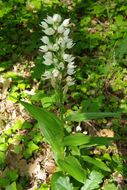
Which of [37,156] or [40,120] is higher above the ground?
[40,120]

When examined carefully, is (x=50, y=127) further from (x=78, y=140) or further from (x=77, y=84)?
(x=77, y=84)

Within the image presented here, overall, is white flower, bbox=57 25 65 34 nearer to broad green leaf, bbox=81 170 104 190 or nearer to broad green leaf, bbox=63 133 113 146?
broad green leaf, bbox=63 133 113 146

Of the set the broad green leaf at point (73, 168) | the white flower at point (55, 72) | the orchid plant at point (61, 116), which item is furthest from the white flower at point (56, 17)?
the broad green leaf at point (73, 168)

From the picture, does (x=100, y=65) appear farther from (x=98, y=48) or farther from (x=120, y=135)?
(x=120, y=135)

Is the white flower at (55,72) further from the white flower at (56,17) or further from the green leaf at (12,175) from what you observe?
the green leaf at (12,175)

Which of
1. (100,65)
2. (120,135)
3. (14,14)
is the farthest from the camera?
(14,14)

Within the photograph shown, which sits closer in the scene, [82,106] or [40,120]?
[40,120]

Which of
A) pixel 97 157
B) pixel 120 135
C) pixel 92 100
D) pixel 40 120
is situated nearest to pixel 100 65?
pixel 92 100
